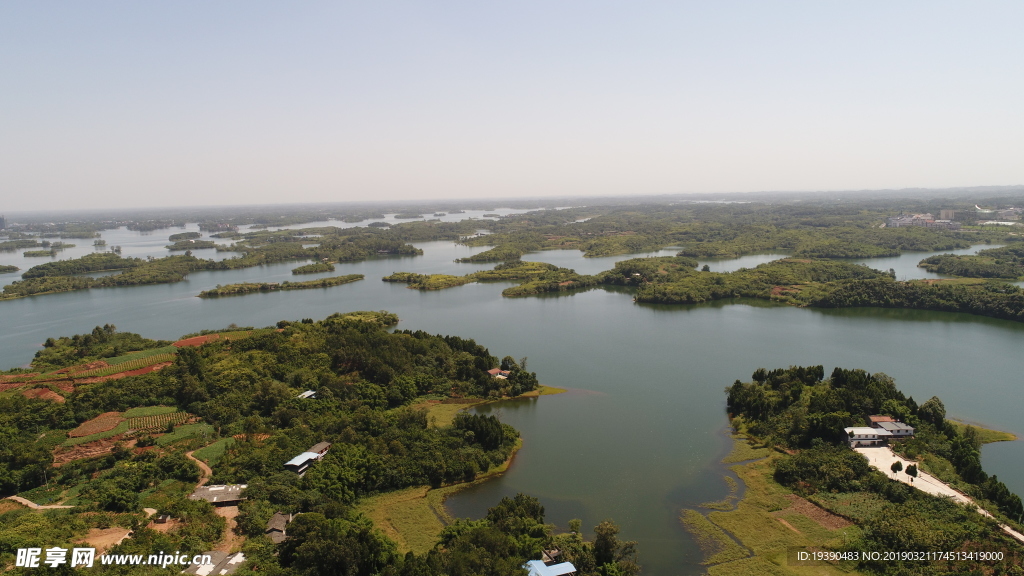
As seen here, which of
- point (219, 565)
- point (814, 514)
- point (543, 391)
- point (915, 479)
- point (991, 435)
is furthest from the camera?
point (543, 391)

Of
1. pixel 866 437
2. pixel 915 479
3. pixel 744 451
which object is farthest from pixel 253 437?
pixel 915 479

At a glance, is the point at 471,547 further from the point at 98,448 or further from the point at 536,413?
the point at 98,448

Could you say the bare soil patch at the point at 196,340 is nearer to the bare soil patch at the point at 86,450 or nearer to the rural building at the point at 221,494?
the bare soil patch at the point at 86,450

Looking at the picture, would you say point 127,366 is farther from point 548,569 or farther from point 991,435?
point 991,435

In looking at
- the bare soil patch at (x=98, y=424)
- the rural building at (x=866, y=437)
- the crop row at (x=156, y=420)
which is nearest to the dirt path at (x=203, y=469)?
the crop row at (x=156, y=420)

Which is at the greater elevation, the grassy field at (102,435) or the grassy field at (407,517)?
the grassy field at (102,435)

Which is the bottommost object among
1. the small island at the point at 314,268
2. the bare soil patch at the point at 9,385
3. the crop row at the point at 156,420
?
the crop row at the point at 156,420
